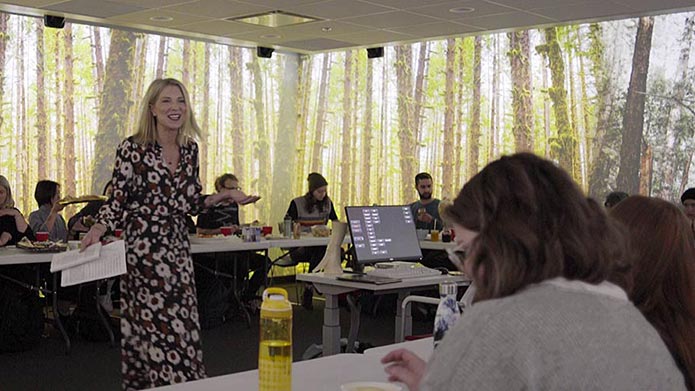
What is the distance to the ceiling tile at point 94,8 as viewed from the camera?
8.23 m

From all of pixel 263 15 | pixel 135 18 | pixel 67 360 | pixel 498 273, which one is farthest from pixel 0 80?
pixel 498 273

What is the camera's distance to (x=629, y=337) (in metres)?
1.41

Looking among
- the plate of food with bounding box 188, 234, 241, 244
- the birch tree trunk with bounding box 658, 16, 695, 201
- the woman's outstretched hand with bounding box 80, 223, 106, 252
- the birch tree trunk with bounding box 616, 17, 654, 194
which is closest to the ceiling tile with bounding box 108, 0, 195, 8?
the plate of food with bounding box 188, 234, 241, 244

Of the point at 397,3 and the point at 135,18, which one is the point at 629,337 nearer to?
the point at 397,3

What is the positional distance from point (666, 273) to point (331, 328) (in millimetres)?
3418

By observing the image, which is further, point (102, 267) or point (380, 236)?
point (380, 236)

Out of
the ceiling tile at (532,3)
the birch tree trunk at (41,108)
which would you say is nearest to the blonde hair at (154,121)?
the ceiling tile at (532,3)

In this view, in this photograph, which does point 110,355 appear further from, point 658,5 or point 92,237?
point 658,5

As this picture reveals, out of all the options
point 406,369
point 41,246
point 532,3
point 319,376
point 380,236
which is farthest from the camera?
point 532,3

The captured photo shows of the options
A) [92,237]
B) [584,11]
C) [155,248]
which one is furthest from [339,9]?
[92,237]

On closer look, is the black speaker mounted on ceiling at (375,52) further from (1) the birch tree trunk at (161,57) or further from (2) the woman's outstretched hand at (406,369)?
(2) the woman's outstretched hand at (406,369)

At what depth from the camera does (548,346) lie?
1.34 metres

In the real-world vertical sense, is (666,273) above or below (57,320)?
above

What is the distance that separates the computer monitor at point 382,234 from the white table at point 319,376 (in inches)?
108
